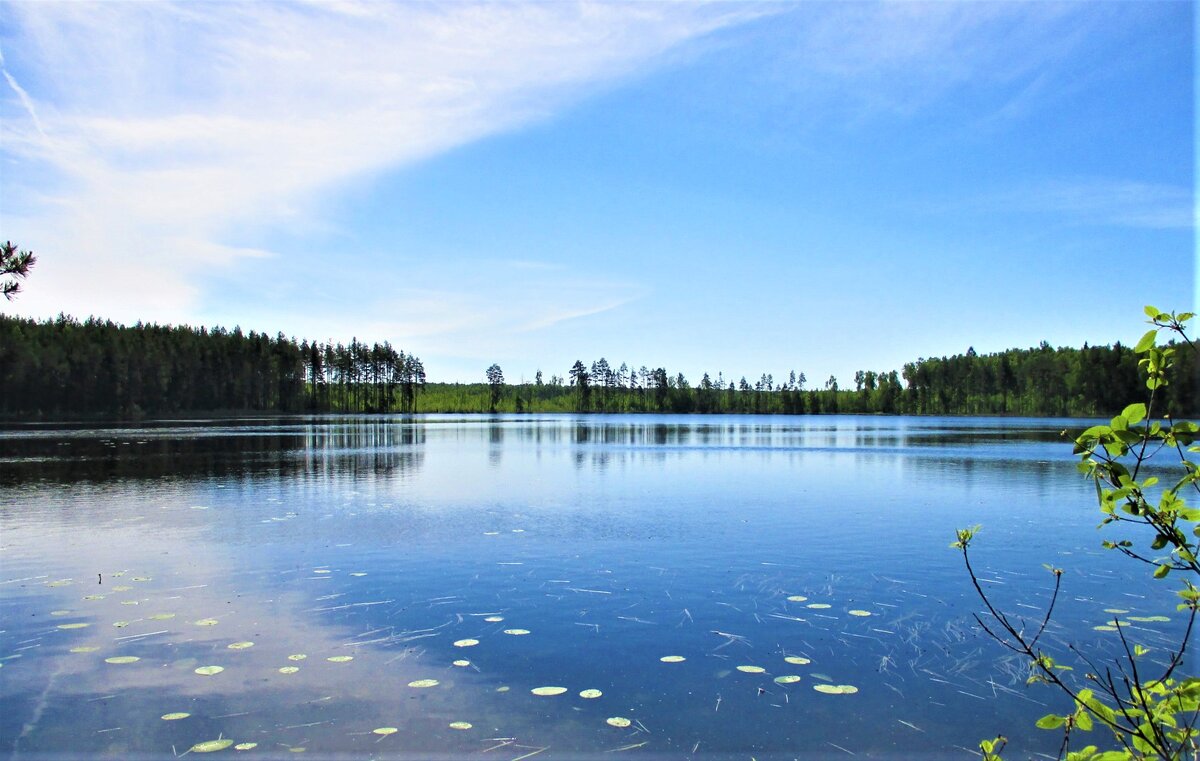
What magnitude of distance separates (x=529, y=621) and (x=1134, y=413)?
8.46 metres

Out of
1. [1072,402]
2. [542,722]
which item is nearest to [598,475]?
[542,722]

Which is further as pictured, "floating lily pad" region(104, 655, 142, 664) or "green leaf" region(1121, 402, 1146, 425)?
"floating lily pad" region(104, 655, 142, 664)

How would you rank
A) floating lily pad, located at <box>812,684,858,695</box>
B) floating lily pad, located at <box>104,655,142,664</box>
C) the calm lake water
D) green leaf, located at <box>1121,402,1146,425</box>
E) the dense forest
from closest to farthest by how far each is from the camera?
1. green leaf, located at <box>1121,402,1146,425</box>
2. the calm lake water
3. floating lily pad, located at <box>812,684,858,695</box>
4. floating lily pad, located at <box>104,655,142,664</box>
5. the dense forest

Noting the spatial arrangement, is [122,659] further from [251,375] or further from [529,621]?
[251,375]

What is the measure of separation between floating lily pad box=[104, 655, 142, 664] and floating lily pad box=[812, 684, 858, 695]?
7.13 meters

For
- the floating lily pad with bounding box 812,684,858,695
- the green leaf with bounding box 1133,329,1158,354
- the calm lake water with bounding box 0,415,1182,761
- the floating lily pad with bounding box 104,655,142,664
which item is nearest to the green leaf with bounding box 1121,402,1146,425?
the green leaf with bounding box 1133,329,1158,354

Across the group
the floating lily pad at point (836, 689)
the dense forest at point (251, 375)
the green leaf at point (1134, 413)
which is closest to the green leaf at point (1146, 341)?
the green leaf at point (1134, 413)

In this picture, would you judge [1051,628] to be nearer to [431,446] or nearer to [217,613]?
[217,613]

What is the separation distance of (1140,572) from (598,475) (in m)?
19.6

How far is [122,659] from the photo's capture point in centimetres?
879

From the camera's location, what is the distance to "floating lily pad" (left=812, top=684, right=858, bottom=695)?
7949mm

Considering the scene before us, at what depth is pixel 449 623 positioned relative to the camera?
10.3 metres

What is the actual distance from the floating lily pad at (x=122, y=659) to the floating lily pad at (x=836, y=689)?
23.4 ft

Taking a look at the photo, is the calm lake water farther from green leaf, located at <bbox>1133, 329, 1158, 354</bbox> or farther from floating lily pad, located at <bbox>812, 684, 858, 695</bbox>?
green leaf, located at <bbox>1133, 329, 1158, 354</bbox>
